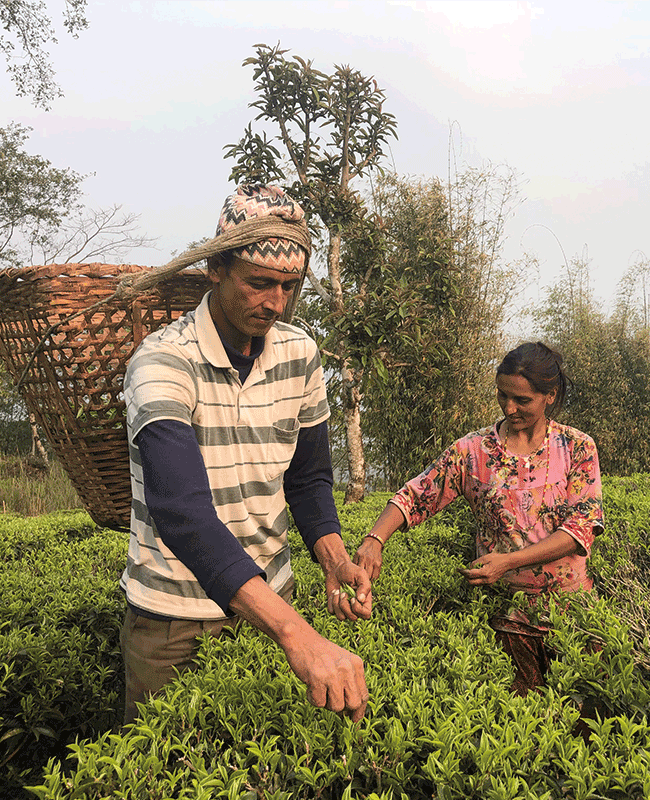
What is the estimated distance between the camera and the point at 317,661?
127 cm

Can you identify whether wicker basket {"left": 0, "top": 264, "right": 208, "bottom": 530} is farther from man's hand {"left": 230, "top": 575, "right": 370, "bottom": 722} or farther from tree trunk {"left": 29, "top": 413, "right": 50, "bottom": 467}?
tree trunk {"left": 29, "top": 413, "right": 50, "bottom": 467}

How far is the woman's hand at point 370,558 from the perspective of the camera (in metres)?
2.48

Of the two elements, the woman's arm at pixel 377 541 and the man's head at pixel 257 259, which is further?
the woman's arm at pixel 377 541

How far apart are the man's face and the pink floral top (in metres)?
1.18

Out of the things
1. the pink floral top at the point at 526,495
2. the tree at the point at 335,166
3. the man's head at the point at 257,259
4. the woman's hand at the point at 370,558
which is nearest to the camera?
the man's head at the point at 257,259

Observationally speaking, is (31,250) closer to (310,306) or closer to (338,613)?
(310,306)

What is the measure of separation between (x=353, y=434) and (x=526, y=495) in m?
4.93

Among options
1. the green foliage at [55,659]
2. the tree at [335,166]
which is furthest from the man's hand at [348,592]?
the tree at [335,166]

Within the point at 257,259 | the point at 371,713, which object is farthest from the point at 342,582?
the point at 257,259

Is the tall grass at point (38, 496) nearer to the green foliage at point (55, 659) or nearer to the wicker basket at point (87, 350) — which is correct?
the green foliage at point (55, 659)

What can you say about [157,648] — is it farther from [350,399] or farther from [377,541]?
[350,399]

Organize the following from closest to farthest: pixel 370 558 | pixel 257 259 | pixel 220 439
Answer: pixel 257 259
pixel 220 439
pixel 370 558

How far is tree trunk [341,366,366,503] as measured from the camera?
745cm

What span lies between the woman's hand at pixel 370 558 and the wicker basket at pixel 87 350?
90 centimetres
